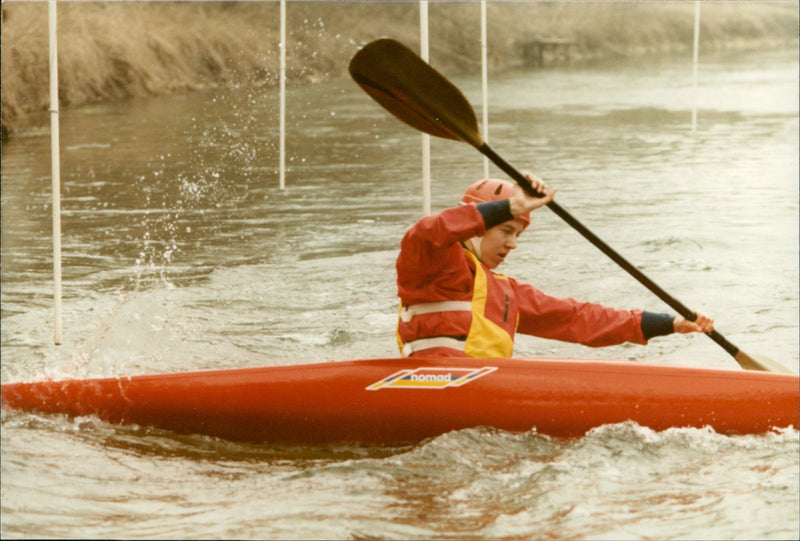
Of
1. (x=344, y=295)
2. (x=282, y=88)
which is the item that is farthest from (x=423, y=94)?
(x=282, y=88)

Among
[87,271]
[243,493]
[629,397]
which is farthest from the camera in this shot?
[87,271]

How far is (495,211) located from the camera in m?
3.70

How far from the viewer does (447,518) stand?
344 cm

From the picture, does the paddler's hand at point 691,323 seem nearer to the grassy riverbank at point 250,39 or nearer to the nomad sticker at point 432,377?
the nomad sticker at point 432,377

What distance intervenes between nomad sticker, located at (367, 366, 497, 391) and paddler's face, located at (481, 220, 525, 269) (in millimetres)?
384

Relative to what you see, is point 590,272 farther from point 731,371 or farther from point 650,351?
point 731,371

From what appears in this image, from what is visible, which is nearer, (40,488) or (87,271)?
(40,488)

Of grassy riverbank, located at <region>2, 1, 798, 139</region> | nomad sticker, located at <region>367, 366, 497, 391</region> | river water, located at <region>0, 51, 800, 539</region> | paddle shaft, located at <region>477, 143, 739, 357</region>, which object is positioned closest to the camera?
river water, located at <region>0, 51, 800, 539</region>

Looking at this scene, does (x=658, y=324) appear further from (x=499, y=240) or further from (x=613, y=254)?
(x=499, y=240)

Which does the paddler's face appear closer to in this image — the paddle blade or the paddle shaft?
the paddle shaft

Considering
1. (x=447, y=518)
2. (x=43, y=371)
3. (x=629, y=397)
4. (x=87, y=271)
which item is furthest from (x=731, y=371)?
(x=87, y=271)

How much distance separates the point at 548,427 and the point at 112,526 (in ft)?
4.94

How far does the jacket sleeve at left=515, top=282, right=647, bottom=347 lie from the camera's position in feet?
14.1

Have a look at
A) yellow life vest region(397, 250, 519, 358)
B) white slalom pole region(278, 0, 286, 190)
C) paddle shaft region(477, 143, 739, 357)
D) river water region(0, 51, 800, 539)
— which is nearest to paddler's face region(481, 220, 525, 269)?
yellow life vest region(397, 250, 519, 358)
